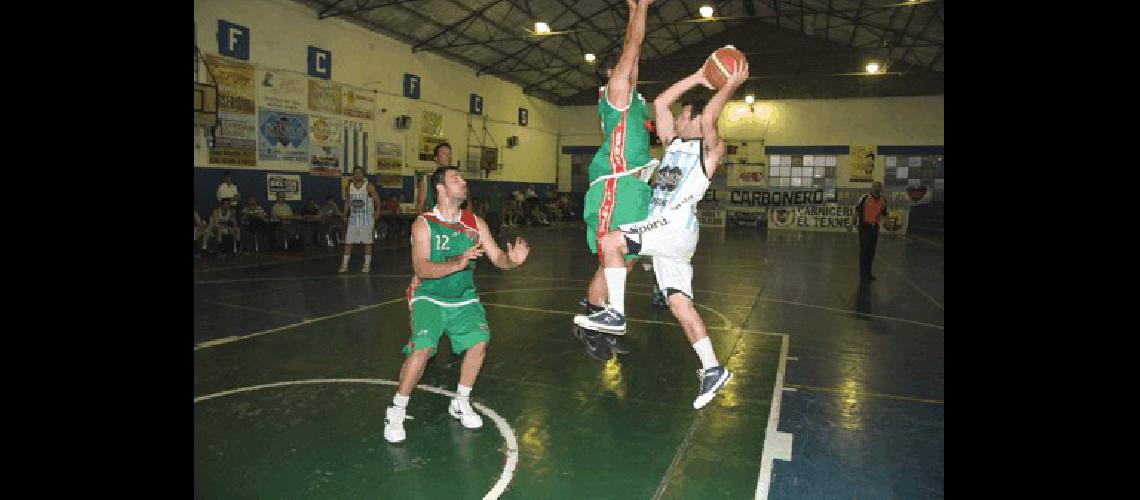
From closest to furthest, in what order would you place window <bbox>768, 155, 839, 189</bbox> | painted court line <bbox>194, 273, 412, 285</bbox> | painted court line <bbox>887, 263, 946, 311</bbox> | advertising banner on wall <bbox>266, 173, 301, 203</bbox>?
painted court line <bbox>887, 263, 946, 311</bbox> → painted court line <bbox>194, 273, 412, 285</bbox> → advertising banner on wall <bbox>266, 173, 301, 203</bbox> → window <bbox>768, 155, 839, 189</bbox>

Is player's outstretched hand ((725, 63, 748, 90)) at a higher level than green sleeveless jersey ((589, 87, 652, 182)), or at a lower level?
higher

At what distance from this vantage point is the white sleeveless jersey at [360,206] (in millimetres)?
11758

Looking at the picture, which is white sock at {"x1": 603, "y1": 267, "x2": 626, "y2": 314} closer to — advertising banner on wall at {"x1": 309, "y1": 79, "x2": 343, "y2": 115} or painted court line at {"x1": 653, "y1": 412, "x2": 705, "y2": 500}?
painted court line at {"x1": 653, "y1": 412, "x2": 705, "y2": 500}

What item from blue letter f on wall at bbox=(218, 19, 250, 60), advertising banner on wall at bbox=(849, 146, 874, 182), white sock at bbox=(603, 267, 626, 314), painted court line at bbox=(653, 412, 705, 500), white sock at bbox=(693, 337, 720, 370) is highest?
blue letter f on wall at bbox=(218, 19, 250, 60)

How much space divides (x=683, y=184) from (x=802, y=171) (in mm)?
26433

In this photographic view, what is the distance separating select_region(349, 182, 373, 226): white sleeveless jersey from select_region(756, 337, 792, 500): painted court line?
8.76 m

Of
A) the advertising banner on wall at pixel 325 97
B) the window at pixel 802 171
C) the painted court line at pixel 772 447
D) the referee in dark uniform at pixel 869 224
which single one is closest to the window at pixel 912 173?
the window at pixel 802 171

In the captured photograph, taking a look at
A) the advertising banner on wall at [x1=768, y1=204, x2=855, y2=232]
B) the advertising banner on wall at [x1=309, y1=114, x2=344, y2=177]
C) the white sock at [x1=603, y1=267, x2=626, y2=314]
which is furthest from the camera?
the advertising banner on wall at [x1=768, y1=204, x2=855, y2=232]

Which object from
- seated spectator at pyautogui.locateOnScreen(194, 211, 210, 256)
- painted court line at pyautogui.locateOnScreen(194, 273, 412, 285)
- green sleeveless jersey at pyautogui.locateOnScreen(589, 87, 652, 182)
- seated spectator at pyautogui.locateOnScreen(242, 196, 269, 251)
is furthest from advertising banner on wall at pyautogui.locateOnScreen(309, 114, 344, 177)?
green sleeveless jersey at pyautogui.locateOnScreen(589, 87, 652, 182)

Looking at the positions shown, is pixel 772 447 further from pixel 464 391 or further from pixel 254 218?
pixel 254 218

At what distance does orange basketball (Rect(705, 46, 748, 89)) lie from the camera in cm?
437

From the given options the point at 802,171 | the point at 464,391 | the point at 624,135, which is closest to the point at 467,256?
the point at 464,391

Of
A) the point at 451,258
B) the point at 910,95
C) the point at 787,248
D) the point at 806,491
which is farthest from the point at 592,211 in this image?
the point at 910,95

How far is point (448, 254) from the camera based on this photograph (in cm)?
423
